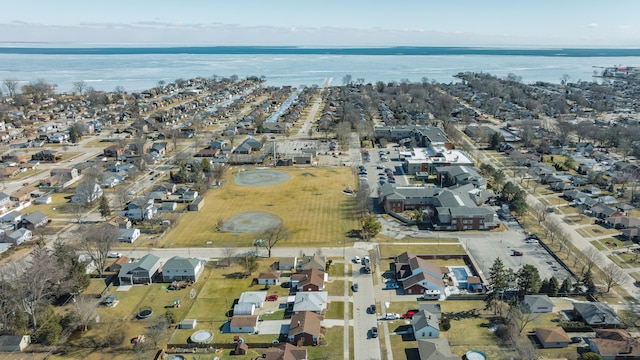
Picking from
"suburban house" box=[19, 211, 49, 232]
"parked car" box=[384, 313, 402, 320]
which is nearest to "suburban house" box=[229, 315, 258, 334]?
"parked car" box=[384, 313, 402, 320]

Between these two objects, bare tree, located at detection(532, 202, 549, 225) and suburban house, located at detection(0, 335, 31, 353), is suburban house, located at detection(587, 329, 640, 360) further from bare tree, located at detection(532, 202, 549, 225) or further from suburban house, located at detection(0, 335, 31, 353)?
suburban house, located at detection(0, 335, 31, 353)

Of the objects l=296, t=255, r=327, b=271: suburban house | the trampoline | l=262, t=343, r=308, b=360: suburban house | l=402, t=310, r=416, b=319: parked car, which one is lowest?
the trampoline

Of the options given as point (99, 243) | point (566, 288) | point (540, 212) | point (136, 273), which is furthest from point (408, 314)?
point (99, 243)

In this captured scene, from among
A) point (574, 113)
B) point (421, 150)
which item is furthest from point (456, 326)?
point (574, 113)

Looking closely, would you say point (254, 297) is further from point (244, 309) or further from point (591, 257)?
point (591, 257)

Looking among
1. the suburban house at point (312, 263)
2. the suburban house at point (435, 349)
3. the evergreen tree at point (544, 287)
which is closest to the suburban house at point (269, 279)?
the suburban house at point (312, 263)

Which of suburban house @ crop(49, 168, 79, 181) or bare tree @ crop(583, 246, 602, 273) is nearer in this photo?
bare tree @ crop(583, 246, 602, 273)
